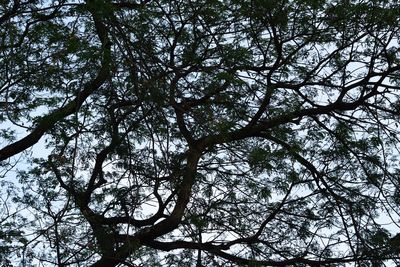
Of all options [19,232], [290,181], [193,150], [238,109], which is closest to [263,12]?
[238,109]

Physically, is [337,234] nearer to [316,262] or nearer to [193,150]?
[316,262]

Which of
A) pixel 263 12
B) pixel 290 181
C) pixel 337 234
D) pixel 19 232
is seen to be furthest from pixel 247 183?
pixel 19 232

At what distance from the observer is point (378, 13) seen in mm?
4949

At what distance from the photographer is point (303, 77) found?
5.54m

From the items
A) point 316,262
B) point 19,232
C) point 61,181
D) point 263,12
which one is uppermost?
point 263,12

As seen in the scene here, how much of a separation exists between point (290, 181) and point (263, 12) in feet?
5.13

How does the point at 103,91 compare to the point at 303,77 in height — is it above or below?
below

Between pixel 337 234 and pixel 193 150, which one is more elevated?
pixel 193 150

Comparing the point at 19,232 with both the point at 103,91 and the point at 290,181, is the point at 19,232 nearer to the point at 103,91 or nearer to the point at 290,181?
the point at 103,91

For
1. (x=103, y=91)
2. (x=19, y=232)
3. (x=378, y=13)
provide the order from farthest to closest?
(x=19, y=232) < (x=378, y=13) < (x=103, y=91)

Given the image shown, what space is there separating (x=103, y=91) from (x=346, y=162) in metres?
2.38

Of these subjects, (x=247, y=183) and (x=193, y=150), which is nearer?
(x=193, y=150)

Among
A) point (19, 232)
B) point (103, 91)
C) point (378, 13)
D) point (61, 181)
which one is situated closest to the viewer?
point (103, 91)

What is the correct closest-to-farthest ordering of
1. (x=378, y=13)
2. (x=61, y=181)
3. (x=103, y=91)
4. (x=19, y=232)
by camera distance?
(x=103, y=91) < (x=378, y=13) < (x=19, y=232) < (x=61, y=181)
